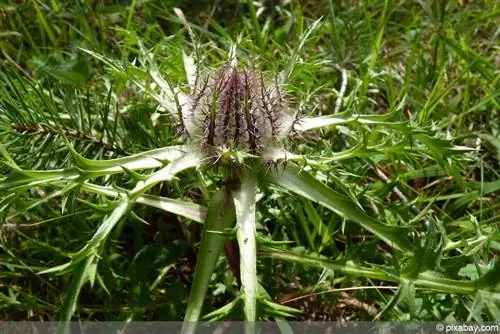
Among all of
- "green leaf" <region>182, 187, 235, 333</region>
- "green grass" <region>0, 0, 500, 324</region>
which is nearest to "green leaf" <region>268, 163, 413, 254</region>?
"green grass" <region>0, 0, 500, 324</region>

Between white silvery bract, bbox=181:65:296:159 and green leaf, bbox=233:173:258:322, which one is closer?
green leaf, bbox=233:173:258:322

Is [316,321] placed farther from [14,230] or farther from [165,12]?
[165,12]

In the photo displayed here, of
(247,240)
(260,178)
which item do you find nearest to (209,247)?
(247,240)

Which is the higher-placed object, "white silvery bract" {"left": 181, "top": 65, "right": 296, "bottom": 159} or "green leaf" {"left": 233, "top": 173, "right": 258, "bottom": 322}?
"white silvery bract" {"left": 181, "top": 65, "right": 296, "bottom": 159}

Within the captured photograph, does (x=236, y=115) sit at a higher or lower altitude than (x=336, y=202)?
higher

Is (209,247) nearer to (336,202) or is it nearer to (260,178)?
(260,178)

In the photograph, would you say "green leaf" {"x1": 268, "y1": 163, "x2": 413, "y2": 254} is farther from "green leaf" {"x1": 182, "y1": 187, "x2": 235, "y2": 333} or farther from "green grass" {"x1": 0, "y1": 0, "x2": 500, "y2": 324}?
"green leaf" {"x1": 182, "y1": 187, "x2": 235, "y2": 333}

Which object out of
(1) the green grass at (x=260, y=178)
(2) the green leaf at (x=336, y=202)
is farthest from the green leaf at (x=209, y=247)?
(2) the green leaf at (x=336, y=202)
